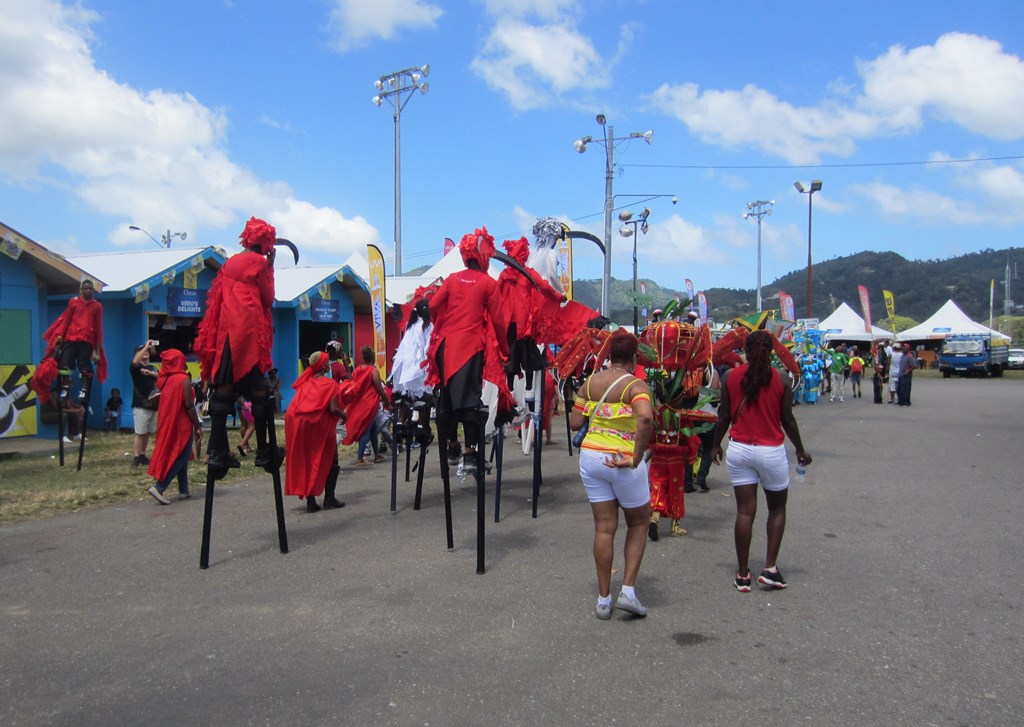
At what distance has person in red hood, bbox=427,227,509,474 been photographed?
5703 mm

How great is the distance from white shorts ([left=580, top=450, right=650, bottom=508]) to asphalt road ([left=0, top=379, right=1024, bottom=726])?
2.38 ft

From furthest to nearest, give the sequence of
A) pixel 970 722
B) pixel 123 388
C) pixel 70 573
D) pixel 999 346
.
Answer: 1. pixel 999 346
2. pixel 123 388
3. pixel 70 573
4. pixel 970 722

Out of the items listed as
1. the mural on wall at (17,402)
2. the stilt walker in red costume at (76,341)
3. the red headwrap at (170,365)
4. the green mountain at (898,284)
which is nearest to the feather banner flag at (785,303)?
the stilt walker in red costume at (76,341)

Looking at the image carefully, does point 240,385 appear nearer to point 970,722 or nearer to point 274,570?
point 274,570

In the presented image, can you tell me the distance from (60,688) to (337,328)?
55.2ft

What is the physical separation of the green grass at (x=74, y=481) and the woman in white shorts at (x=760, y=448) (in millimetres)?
6283

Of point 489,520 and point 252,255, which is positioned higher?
point 252,255

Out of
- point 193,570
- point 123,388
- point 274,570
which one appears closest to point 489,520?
point 274,570

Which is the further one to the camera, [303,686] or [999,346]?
[999,346]

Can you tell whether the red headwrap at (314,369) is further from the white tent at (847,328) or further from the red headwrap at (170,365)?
the white tent at (847,328)

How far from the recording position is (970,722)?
3.34 metres

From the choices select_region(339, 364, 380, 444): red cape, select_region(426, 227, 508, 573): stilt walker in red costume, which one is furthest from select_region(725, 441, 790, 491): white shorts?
select_region(339, 364, 380, 444): red cape

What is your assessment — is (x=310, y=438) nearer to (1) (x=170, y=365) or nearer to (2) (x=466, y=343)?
(1) (x=170, y=365)

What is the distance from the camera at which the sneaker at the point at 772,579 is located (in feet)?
16.8
